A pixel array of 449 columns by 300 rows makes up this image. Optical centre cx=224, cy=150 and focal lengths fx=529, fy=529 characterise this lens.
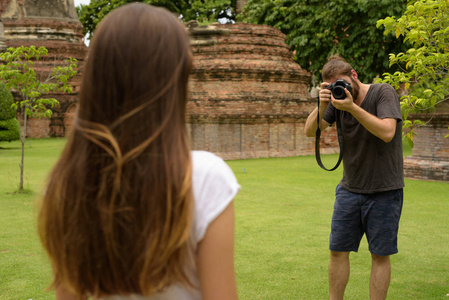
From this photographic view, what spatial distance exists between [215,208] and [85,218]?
1.00ft

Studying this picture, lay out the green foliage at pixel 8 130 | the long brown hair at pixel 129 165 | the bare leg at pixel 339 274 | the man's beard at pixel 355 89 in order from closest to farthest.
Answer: the long brown hair at pixel 129 165 → the man's beard at pixel 355 89 → the bare leg at pixel 339 274 → the green foliage at pixel 8 130

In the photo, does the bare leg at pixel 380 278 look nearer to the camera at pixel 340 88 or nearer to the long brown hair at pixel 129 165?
the camera at pixel 340 88

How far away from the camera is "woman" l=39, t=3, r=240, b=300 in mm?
1197

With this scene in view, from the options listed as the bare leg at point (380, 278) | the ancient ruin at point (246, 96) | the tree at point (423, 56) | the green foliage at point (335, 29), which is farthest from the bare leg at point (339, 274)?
the green foliage at point (335, 29)

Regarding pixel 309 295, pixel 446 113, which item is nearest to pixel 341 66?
pixel 309 295

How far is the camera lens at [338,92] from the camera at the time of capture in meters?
2.96

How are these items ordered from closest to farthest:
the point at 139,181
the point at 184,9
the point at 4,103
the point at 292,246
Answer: the point at 139,181 → the point at 292,246 → the point at 4,103 → the point at 184,9

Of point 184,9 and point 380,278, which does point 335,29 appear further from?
point 380,278

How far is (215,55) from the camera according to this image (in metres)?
17.1

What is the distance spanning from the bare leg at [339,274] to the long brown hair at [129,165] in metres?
2.26

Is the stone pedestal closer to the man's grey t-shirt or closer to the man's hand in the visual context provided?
the man's grey t-shirt

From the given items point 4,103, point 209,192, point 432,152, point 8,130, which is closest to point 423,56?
point 209,192

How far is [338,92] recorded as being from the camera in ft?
9.75

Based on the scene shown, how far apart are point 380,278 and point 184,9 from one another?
27.6 meters
